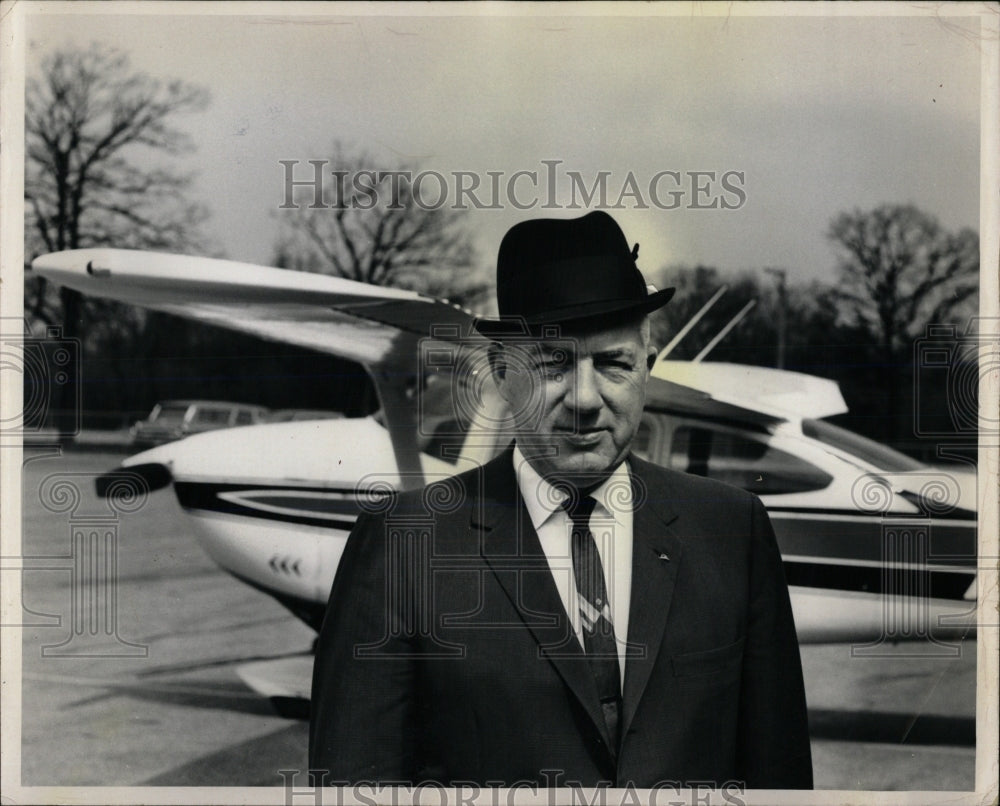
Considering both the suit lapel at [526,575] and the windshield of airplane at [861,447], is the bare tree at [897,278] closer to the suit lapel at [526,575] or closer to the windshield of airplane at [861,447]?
the windshield of airplane at [861,447]

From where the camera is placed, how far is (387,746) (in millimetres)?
2533

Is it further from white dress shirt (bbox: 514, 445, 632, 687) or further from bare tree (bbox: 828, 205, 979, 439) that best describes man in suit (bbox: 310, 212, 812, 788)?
bare tree (bbox: 828, 205, 979, 439)

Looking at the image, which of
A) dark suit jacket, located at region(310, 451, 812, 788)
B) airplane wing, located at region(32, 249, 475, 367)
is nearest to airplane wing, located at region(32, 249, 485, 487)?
airplane wing, located at region(32, 249, 475, 367)

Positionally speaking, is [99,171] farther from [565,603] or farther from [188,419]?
[565,603]

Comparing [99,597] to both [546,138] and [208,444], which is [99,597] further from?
[546,138]

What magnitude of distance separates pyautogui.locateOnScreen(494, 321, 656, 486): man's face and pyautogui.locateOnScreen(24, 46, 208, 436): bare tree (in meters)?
0.91

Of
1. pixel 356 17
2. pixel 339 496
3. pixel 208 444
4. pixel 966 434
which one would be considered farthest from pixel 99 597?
pixel 966 434

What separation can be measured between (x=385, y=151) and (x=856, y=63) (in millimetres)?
1249

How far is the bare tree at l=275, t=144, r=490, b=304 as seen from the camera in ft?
8.82

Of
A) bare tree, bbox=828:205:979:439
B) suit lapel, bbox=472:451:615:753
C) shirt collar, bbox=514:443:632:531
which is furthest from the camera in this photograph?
bare tree, bbox=828:205:979:439

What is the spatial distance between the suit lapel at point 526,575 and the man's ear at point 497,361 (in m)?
0.20

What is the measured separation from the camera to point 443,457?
2.73 metres

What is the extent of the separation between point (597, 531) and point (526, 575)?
208 mm

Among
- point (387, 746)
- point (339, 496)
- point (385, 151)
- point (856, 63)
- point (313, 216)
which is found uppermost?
point (856, 63)
